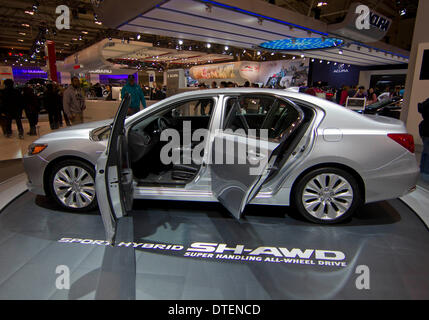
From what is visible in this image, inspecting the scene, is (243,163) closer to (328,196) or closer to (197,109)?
(328,196)

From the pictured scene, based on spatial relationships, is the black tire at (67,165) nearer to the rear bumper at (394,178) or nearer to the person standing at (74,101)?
the rear bumper at (394,178)

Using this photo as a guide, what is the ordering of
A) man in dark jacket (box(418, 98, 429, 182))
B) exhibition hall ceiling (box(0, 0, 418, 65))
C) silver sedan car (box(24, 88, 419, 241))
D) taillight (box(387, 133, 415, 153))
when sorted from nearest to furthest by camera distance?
silver sedan car (box(24, 88, 419, 241)), taillight (box(387, 133, 415, 153)), man in dark jacket (box(418, 98, 429, 182)), exhibition hall ceiling (box(0, 0, 418, 65))

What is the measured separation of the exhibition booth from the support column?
4.02m

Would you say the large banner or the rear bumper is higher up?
the large banner

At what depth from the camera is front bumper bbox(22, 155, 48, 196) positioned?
9.27ft

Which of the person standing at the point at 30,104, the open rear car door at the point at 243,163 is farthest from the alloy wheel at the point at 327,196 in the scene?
the person standing at the point at 30,104

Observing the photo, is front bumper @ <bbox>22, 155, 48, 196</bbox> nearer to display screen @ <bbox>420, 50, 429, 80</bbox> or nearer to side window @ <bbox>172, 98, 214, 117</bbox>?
side window @ <bbox>172, 98, 214, 117</bbox>

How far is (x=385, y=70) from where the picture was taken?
17578 millimetres

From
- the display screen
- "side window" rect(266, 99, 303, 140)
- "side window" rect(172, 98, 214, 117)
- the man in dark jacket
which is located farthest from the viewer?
the display screen

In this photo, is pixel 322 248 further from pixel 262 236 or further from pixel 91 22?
pixel 91 22

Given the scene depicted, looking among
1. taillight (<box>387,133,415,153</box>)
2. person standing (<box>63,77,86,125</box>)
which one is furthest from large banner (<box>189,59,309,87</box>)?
taillight (<box>387,133,415,153</box>)

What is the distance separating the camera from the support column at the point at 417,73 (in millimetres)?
6605

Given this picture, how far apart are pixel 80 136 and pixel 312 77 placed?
1927cm

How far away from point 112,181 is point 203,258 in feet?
3.15
